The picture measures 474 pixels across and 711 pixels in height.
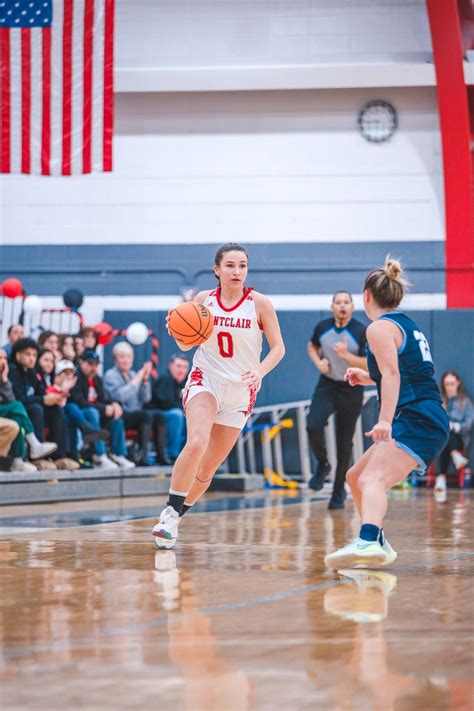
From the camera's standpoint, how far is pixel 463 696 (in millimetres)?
2561

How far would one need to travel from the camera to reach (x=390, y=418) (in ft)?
15.3

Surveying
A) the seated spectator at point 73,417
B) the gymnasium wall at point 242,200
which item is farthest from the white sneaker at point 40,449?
the gymnasium wall at point 242,200

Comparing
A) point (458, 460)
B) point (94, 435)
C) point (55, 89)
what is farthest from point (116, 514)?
point (458, 460)

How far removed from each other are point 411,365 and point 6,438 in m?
5.33

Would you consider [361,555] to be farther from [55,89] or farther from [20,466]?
[55,89]

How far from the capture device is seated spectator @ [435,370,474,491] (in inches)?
532

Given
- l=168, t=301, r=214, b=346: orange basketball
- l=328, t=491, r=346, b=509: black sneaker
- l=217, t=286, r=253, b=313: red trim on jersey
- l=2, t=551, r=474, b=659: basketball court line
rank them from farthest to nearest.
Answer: l=328, t=491, r=346, b=509: black sneaker
l=217, t=286, r=253, b=313: red trim on jersey
l=168, t=301, r=214, b=346: orange basketball
l=2, t=551, r=474, b=659: basketball court line

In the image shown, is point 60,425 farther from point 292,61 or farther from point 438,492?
point 292,61

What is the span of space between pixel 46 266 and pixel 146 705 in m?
12.9

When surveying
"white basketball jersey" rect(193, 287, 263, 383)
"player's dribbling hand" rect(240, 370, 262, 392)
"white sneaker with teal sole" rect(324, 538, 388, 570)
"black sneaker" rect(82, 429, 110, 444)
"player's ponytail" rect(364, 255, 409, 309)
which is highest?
"player's ponytail" rect(364, 255, 409, 309)

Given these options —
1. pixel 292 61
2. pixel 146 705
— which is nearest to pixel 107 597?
pixel 146 705

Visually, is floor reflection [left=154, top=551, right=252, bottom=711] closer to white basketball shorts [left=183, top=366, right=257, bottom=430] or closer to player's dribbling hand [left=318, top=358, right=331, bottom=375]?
white basketball shorts [left=183, top=366, right=257, bottom=430]

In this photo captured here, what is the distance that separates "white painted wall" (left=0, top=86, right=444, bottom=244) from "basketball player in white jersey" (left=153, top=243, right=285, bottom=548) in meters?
8.95

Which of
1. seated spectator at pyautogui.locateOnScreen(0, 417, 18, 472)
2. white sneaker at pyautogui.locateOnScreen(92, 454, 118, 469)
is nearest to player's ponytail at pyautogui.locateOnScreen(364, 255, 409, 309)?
seated spectator at pyautogui.locateOnScreen(0, 417, 18, 472)
